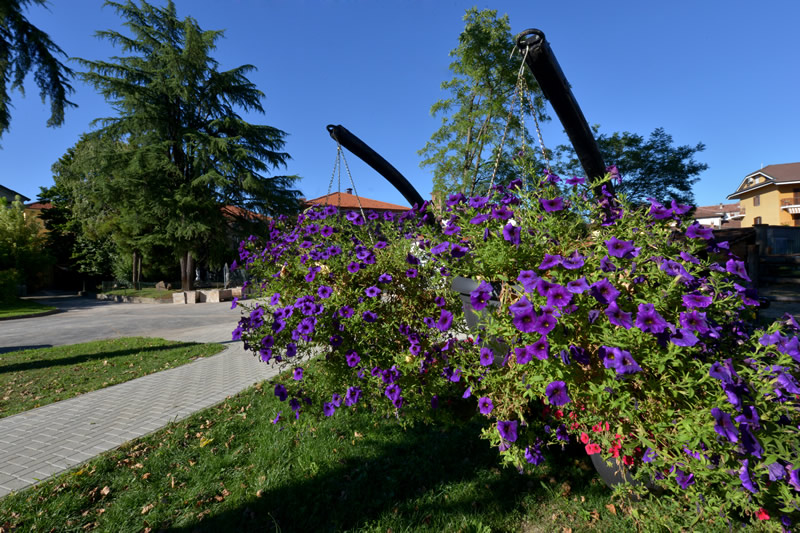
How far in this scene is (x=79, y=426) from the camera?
3.92 meters

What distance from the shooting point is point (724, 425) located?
124cm

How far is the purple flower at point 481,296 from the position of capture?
1.61 m

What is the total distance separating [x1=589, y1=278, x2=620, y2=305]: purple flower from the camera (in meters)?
1.32

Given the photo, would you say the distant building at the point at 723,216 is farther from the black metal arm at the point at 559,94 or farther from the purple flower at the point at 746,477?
the purple flower at the point at 746,477

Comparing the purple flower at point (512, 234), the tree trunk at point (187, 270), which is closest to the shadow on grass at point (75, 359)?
the purple flower at point (512, 234)

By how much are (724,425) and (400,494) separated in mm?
1900

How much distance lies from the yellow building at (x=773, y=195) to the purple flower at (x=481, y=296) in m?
43.3

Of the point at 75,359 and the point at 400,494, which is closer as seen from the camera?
the point at 400,494

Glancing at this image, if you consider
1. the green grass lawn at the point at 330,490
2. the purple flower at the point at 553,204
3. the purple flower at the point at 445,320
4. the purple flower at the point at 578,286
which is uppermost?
the purple flower at the point at 553,204

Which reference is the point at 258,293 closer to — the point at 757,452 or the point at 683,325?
the point at 683,325

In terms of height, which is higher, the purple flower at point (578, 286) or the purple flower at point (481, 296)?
the purple flower at point (578, 286)

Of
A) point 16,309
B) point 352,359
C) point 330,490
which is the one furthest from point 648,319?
point 16,309

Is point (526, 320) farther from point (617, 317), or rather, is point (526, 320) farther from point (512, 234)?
point (512, 234)

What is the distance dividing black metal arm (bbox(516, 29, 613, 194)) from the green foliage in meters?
30.6
